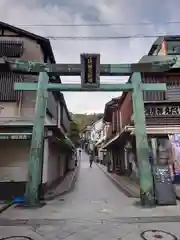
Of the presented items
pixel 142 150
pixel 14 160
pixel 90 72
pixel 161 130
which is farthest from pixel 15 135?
pixel 161 130

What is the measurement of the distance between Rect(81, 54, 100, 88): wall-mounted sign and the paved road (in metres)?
5.26

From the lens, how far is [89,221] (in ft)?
23.2

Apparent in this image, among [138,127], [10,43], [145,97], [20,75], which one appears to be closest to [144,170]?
[138,127]

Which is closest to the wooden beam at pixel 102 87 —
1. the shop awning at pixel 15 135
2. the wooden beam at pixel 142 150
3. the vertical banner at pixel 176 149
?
the wooden beam at pixel 142 150

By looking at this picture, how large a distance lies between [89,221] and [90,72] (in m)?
6.30

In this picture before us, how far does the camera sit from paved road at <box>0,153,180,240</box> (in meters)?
5.89

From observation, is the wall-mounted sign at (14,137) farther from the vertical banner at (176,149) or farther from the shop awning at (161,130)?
the vertical banner at (176,149)

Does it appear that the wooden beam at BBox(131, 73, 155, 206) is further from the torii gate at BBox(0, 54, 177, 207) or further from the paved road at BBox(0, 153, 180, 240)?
the paved road at BBox(0, 153, 180, 240)

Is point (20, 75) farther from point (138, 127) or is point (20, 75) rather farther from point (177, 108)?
point (177, 108)

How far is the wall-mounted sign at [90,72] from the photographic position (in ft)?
34.7

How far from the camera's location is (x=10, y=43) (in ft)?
38.9

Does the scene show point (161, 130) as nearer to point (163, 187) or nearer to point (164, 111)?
point (164, 111)

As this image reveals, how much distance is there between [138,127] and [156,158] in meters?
4.09

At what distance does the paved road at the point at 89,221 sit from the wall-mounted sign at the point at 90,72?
526 centimetres
